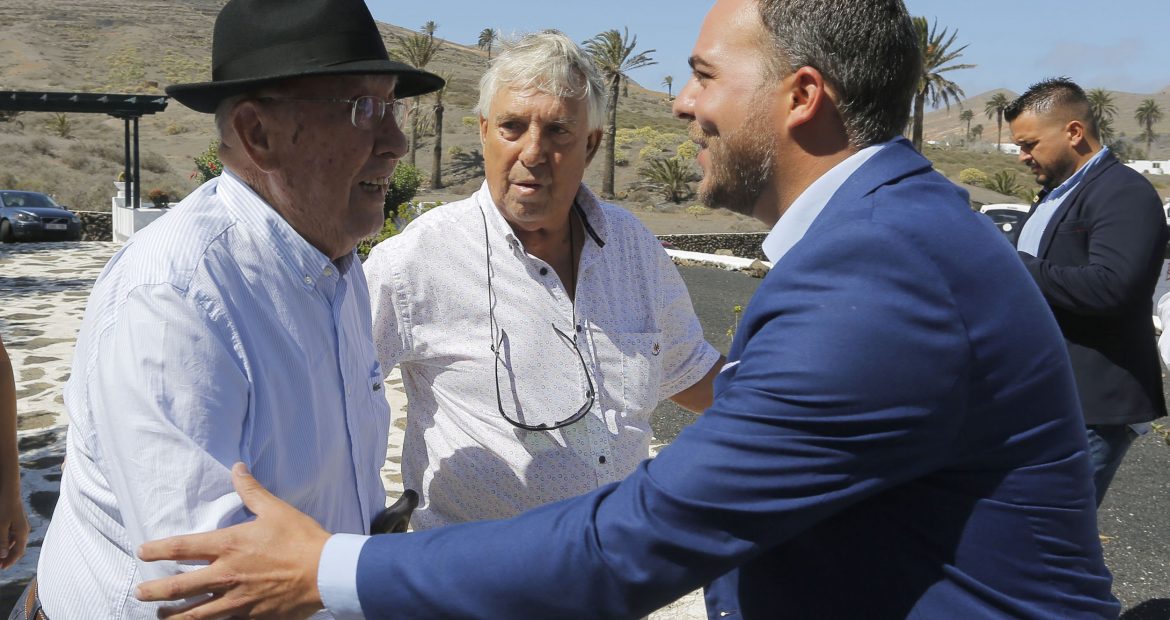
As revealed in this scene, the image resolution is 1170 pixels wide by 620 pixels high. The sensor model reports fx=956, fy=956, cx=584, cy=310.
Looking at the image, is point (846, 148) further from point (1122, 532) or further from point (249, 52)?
point (1122, 532)

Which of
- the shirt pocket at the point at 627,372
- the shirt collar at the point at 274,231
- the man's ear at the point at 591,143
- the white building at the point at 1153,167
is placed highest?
the man's ear at the point at 591,143

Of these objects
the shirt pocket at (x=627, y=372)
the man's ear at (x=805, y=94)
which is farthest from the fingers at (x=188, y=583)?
the shirt pocket at (x=627, y=372)

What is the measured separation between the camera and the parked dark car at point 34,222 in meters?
21.8

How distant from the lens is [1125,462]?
6.25 m

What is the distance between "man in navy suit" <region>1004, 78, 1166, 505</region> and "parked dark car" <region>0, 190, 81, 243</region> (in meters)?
23.1

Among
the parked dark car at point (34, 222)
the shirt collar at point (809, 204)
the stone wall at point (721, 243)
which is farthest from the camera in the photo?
the stone wall at point (721, 243)

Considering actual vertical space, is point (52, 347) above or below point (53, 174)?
above

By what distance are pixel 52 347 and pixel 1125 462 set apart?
30.8ft

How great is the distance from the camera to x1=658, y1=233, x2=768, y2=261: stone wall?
22.6 metres

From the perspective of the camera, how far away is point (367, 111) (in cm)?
191

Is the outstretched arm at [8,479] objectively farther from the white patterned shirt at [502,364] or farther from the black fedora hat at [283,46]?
the black fedora hat at [283,46]

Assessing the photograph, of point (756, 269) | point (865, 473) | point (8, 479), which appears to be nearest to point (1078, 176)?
point (865, 473)

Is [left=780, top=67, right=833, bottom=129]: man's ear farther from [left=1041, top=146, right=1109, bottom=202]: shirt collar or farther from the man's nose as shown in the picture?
[left=1041, top=146, right=1109, bottom=202]: shirt collar

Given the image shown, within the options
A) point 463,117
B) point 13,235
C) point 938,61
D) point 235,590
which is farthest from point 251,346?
point 463,117
